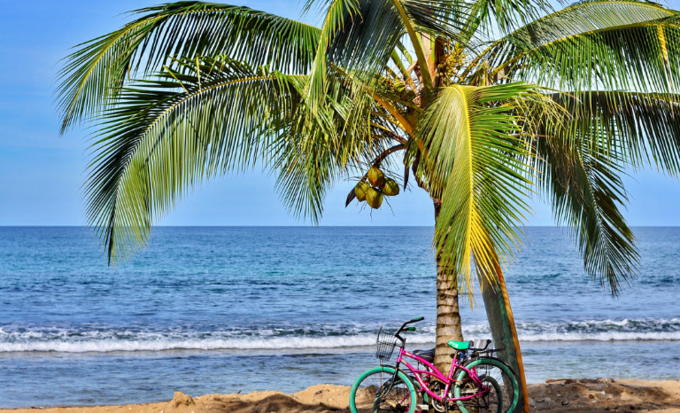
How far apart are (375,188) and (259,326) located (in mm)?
11269

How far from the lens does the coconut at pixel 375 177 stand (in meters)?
4.71

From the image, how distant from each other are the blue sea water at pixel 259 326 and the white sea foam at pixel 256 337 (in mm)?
45

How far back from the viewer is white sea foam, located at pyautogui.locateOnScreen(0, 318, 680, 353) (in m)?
12.4

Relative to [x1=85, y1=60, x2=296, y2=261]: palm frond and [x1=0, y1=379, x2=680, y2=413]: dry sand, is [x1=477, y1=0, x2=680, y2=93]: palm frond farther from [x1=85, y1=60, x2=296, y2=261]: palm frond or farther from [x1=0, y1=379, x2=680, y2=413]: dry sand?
[x1=0, y1=379, x2=680, y2=413]: dry sand

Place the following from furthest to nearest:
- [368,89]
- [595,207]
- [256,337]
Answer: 1. [256,337]
2. [595,207]
3. [368,89]

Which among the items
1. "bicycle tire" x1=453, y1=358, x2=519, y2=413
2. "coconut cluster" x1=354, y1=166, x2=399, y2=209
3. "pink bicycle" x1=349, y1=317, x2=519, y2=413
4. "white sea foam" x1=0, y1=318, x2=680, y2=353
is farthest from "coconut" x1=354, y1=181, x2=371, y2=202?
"white sea foam" x1=0, y1=318, x2=680, y2=353

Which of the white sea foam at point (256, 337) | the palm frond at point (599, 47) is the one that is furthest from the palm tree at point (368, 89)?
the white sea foam at point (256, 337)

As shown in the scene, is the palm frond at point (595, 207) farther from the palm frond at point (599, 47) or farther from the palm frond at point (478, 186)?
the palm frond at point (478, 186)

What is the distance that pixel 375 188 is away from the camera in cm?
482

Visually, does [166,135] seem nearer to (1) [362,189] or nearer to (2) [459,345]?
(1) [362,189]

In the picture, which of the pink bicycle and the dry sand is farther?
the dry sand

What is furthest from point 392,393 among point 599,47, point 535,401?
point 599,47

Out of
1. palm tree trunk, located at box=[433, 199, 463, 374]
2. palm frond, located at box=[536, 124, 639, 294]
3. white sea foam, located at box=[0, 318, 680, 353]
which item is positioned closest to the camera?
palm tree trunk, located at box=[433, 199, 463, 374]

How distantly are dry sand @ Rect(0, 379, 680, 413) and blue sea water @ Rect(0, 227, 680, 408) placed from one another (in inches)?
53.1
